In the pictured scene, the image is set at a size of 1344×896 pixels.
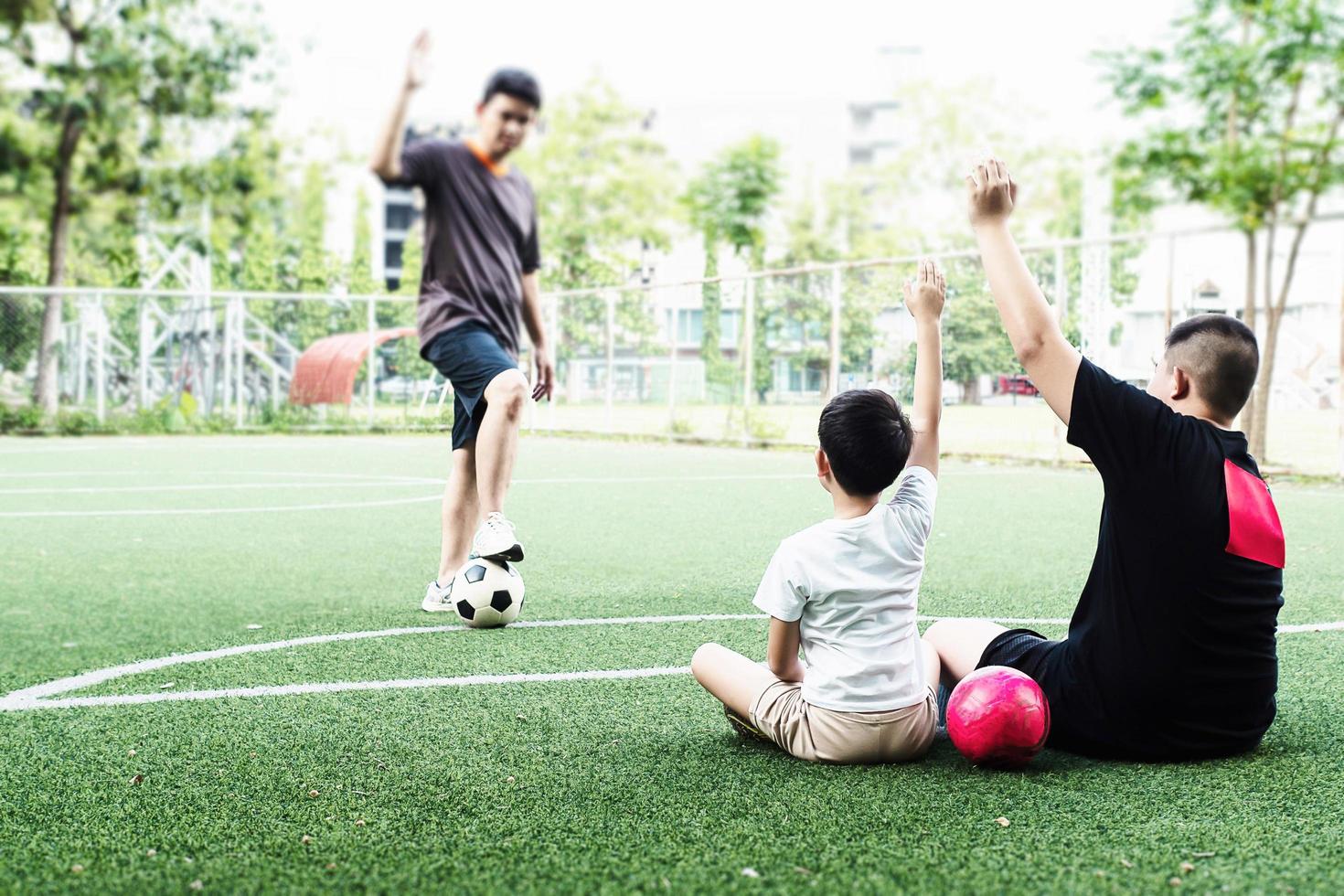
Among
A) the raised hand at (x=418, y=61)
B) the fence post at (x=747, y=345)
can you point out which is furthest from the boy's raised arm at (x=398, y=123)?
the fence post at (x=747, y=345)

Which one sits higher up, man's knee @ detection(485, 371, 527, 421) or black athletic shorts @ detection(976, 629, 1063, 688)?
man's knee @ detection(485, 371, 527, 421)

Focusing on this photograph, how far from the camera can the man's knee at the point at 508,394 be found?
520cm

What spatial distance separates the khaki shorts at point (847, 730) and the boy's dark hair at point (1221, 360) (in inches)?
36.1

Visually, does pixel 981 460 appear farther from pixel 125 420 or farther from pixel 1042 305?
pixel 125 420

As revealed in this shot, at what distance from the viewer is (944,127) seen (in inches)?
2020

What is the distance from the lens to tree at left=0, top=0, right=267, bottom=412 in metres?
Result: 23.2

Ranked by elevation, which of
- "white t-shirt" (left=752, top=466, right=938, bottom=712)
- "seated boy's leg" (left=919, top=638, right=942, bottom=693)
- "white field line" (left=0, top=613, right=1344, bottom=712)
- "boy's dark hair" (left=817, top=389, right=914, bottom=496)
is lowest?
"white field line" (left=0, top=613, right=1344, bottom=712)

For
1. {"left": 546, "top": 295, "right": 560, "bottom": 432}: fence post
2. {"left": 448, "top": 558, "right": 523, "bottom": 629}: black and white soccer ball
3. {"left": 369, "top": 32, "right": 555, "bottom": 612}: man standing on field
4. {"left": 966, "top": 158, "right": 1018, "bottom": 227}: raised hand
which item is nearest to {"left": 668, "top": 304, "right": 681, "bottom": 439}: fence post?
{"left": 546, "top": 295, "right": 560, "bottom": 432}: fence post

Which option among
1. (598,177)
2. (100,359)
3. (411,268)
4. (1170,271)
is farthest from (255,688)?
(598,177)

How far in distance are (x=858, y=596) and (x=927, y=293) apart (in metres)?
0.73

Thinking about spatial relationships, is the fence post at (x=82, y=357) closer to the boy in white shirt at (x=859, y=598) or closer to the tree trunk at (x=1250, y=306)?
the tree trunk at (x=1250, y=306)

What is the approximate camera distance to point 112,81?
77.0ft

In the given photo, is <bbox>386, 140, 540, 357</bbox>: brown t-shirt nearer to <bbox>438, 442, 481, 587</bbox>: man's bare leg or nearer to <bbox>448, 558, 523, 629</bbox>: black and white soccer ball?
<bbox>438, 442, 481, 587</bbox>: man's bare leg

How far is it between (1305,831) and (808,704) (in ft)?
3.38
